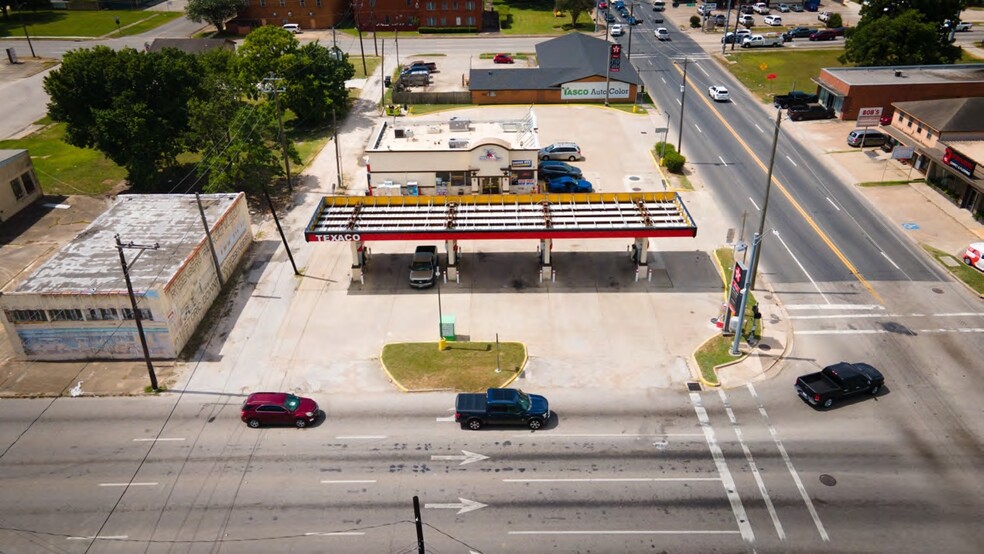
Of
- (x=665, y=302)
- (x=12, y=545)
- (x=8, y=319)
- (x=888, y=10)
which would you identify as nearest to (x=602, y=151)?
(x=665, y=302)

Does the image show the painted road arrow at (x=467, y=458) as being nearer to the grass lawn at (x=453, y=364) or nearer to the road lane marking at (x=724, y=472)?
the grass lawn at (x=453, y=364)

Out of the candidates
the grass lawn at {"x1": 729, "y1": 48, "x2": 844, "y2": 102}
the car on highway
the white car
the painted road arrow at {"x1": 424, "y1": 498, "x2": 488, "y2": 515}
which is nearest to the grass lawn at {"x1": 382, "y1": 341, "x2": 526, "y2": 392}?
the painted road arrow at {"x1": 424, "y1": 498, "x2": 488, "y2": 515}

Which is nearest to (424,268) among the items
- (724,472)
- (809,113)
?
(724,472)

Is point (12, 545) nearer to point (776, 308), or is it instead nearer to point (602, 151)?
point (776, 308)

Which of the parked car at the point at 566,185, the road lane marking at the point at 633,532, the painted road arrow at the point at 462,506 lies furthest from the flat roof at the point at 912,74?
the painted road arrow at the point at 462,506

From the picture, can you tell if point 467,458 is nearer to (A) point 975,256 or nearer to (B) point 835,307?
(B) point 835,307

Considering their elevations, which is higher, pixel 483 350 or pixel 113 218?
pixel 113 218
